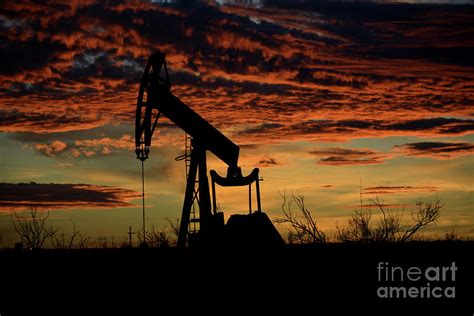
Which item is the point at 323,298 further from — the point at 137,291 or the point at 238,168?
the point at 238,168

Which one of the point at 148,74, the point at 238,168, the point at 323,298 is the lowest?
the point at 323,298

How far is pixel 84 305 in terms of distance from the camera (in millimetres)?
11344

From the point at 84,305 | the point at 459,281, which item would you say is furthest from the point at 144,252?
the point at 459,281

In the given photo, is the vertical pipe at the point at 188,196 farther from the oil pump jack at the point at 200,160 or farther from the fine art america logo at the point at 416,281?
the fine art america logo at the point at 416,281

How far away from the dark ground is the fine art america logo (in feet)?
0.48

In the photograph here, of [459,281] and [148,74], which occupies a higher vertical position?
[148,74]

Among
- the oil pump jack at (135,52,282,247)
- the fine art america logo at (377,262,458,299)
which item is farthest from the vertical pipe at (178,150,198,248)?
the fine art america logo at (377,262,458,299)

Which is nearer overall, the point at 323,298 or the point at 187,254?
the point at 323,298

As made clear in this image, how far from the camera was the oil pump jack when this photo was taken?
44.3 feet

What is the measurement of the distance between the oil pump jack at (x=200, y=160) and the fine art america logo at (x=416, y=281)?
2.40m

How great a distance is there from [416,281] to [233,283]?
392 centimetres

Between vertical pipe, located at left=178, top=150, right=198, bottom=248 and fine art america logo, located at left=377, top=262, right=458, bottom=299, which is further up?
vertical pipe, located at left=178, top=150, right=198, bottom=248

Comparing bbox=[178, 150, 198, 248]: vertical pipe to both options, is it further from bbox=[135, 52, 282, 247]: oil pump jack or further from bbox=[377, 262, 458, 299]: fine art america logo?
bbox=[377, 262, 458, 299]: fine art america logo

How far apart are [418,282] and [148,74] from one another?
731cm
